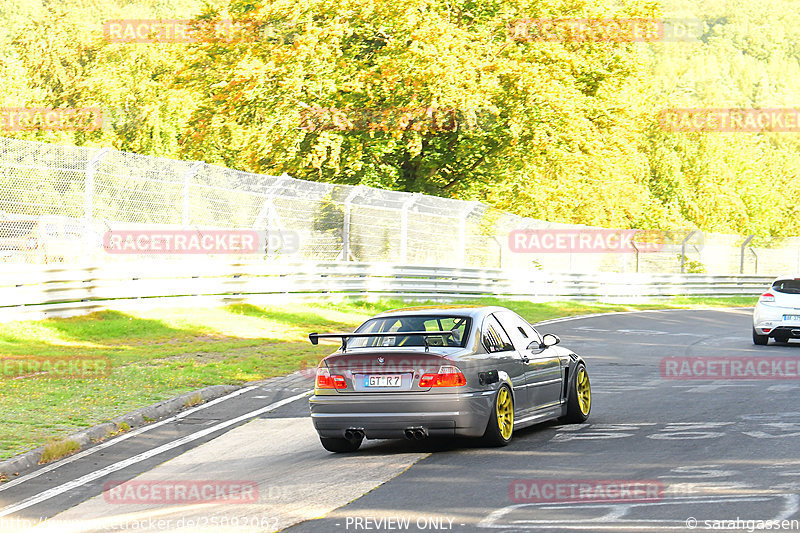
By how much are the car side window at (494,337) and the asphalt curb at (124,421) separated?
3.95m

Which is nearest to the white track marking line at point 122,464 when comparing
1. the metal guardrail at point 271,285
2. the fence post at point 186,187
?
the metal guardrail at point 271,285

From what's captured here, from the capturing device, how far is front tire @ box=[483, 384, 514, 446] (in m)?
9.43

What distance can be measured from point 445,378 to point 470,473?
103 centimetres

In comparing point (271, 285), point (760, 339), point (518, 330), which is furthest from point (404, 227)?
point (518, 330)

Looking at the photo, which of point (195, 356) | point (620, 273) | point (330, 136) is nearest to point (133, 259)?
point (195, 356)

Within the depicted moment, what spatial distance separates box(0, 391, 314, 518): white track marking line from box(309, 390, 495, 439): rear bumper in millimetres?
1813

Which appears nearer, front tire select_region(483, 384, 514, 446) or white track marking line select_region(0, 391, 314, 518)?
white track marking line select_region(0, 391, 314, 518)

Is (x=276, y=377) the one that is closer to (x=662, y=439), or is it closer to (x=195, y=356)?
(x=195, y=356)

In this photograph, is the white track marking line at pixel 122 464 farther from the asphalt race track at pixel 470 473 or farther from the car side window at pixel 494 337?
the car side window at pixel 494 337

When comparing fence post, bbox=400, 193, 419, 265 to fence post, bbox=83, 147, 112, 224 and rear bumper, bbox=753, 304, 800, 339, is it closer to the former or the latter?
fence post, bbox=83, 147, 112, 224

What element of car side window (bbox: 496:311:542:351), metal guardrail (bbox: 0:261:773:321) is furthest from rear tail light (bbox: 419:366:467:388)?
metal guardrail (bbox: 0:261:773:321)

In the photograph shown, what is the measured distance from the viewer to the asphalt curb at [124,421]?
9.30 metres

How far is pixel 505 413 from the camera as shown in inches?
384

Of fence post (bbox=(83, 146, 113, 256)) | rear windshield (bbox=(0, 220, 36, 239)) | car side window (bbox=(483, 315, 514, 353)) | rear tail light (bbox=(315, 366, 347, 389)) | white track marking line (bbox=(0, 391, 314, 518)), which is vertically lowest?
white track marking line (bbox=(0, 391, 314, 518))
